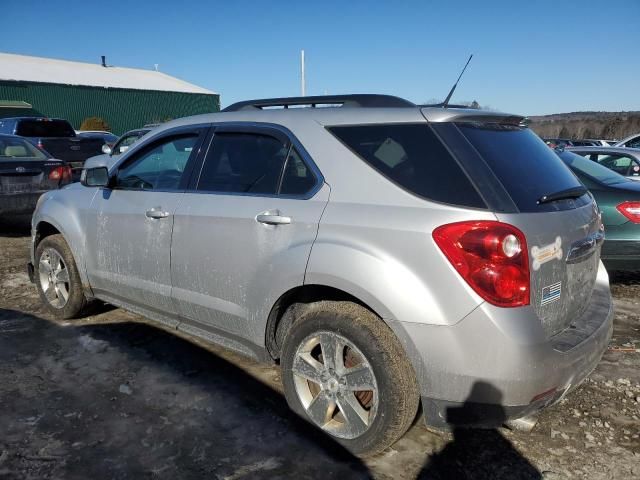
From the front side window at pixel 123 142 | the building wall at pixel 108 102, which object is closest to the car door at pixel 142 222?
the front side window at pixel 123 142

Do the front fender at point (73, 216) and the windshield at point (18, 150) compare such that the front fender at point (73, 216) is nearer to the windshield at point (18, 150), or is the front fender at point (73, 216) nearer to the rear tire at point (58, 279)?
the rear tire at point (58, 279)

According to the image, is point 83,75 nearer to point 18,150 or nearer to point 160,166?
point 18,150

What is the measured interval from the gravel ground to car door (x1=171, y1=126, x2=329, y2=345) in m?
0.46

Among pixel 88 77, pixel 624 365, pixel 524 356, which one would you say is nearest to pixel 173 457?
pixel 524 356

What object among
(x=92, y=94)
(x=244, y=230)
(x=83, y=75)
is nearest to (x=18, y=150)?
(x=244, y=230)

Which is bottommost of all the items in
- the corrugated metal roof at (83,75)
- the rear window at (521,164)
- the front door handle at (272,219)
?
the front door handle at (272,219)

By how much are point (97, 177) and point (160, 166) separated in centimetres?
53

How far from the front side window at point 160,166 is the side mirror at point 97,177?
0.09m

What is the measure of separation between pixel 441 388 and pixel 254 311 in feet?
3.68

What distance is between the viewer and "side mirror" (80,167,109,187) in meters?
3.91

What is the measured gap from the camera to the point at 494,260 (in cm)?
220

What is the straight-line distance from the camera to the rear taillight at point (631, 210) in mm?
4867

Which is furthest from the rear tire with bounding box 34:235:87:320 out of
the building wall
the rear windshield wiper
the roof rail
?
the building wall

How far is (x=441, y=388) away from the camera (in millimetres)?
2316
